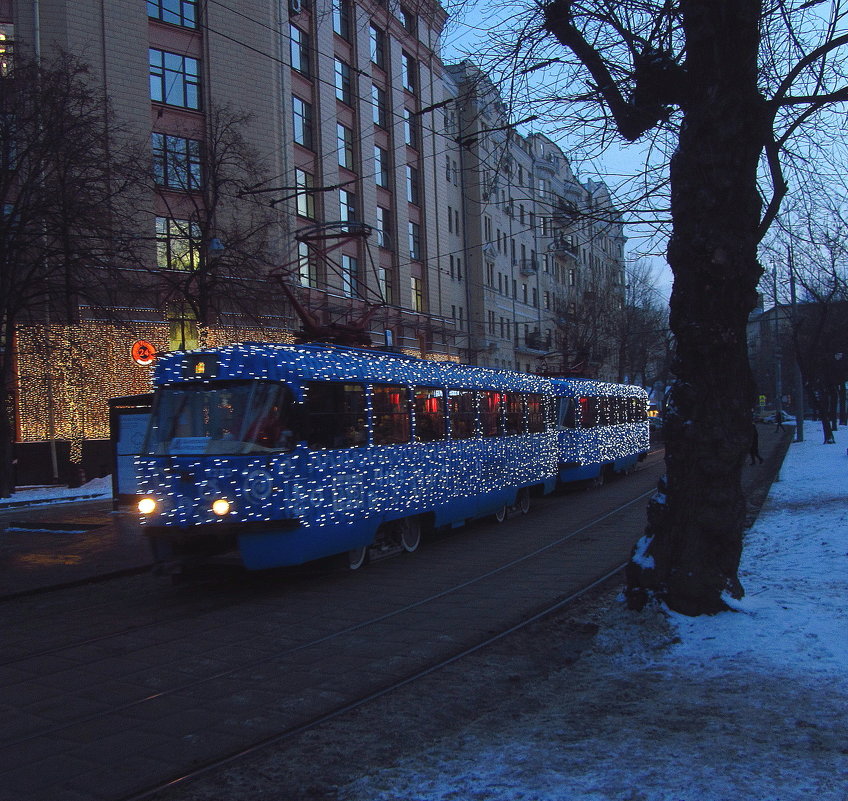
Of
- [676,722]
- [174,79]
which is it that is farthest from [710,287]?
[174,79]

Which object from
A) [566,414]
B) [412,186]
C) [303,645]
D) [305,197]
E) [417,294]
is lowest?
[303,645]

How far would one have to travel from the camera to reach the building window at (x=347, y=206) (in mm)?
36469

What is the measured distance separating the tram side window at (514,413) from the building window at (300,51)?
73.7 feet

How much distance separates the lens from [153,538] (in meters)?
9.44

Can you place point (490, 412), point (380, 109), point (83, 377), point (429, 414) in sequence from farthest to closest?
point (380, 109) < point (83, 377) < point (490, 412) < point (429, 414)

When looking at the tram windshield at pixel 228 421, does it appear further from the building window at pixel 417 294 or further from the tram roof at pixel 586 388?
the building window at pixel 417 294

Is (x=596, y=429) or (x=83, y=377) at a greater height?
(x=83, y=377)

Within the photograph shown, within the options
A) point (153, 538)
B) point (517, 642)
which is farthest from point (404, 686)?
point (153, 538)

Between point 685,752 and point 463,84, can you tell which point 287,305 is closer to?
point 463,84

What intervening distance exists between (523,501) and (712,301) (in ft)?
38.1

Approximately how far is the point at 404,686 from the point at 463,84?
6155 millimetres

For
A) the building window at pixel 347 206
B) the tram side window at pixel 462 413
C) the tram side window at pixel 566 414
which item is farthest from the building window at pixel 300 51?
the tram side window at pixel 462 413

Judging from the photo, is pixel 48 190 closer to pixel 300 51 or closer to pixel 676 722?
pixel 300 51

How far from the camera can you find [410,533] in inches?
505
